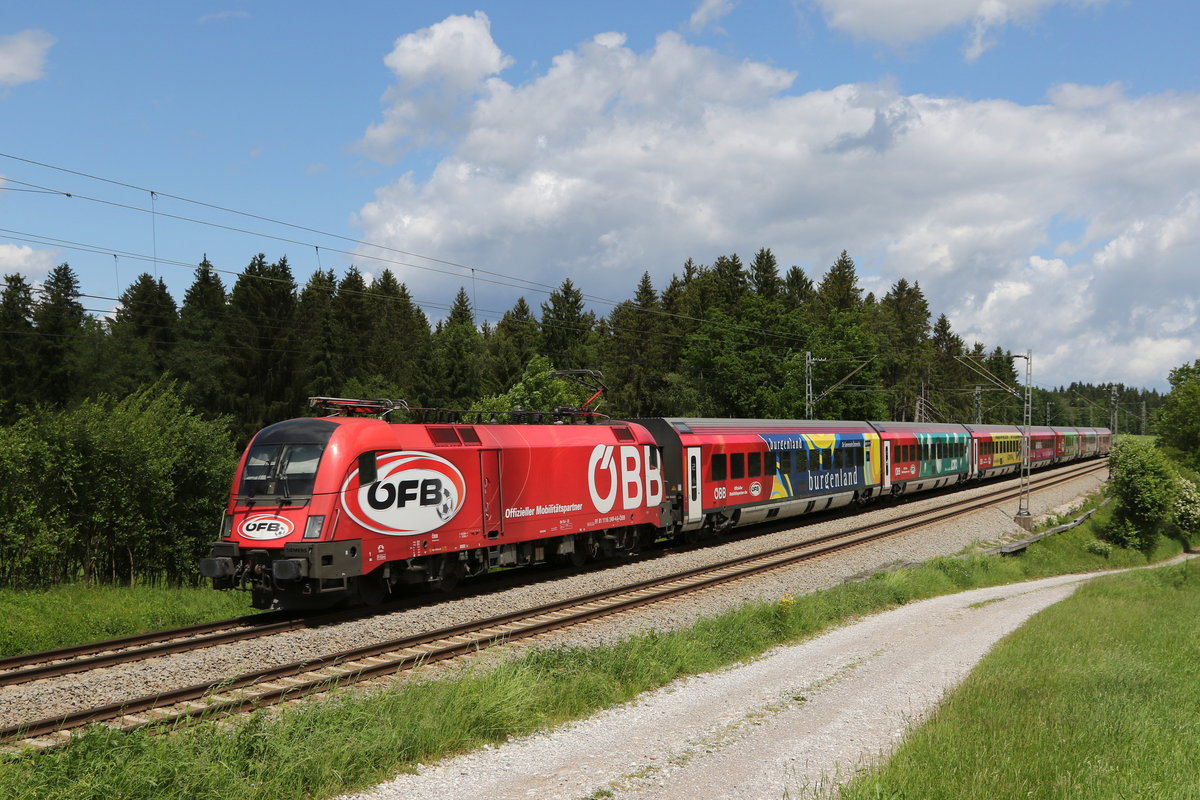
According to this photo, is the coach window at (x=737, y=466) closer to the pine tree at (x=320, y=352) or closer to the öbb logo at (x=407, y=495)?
the öbb logo at (x=407, y=495)

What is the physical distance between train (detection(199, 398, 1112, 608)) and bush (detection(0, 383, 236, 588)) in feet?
16.1

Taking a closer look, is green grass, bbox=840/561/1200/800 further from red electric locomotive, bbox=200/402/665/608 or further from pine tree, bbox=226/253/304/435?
pine tree, bbox=226/253/304/435

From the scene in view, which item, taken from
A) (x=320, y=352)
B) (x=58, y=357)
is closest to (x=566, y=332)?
(x=320, y=352)

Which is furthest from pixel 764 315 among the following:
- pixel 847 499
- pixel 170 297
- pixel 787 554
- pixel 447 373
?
pixel 787 554

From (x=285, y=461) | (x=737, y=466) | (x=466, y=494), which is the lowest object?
(x=466, y=494)

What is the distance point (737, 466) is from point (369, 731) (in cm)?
1993

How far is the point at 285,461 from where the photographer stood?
1606 cm

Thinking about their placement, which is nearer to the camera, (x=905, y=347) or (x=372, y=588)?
(x=372, y=588)

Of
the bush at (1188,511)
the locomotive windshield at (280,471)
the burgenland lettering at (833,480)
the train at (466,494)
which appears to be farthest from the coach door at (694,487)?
the bush at (1188,511)

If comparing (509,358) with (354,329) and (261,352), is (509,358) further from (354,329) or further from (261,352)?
(354,329)

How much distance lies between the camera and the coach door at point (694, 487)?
25.8 metres

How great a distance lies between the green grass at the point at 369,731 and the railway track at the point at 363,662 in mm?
739

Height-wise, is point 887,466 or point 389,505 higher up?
point 389,505

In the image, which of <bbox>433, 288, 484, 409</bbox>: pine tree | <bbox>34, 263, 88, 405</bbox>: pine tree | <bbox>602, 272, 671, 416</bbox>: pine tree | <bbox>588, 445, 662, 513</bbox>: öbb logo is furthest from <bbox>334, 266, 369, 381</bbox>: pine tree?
<bbox>588, 445, 662, 513</bbox>: öbb logo
